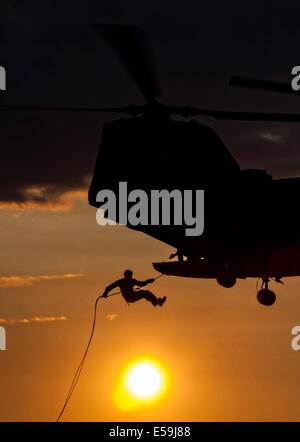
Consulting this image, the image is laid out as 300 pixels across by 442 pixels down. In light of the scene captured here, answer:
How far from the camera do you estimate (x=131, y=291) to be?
2378cm

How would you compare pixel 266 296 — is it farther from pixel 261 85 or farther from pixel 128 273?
pixel 261 85

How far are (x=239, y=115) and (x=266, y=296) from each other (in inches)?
274

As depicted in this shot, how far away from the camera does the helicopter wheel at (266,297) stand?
78.6 feet

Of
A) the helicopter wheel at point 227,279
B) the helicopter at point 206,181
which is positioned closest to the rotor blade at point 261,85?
the helicopter at point 206,181

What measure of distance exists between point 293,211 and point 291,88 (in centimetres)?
484

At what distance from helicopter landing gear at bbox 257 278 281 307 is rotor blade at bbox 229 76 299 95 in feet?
25.8

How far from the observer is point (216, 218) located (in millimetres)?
21578

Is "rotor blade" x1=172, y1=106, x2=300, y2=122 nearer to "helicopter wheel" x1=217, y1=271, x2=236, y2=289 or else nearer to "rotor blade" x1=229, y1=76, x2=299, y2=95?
"rotor blade" x1=229, y1=76, x2=299, y2=95

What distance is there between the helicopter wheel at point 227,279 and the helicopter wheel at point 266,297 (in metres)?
1.31

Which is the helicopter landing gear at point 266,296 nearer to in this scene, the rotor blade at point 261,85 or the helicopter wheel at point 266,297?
the helicopter wheel at point 266,297
